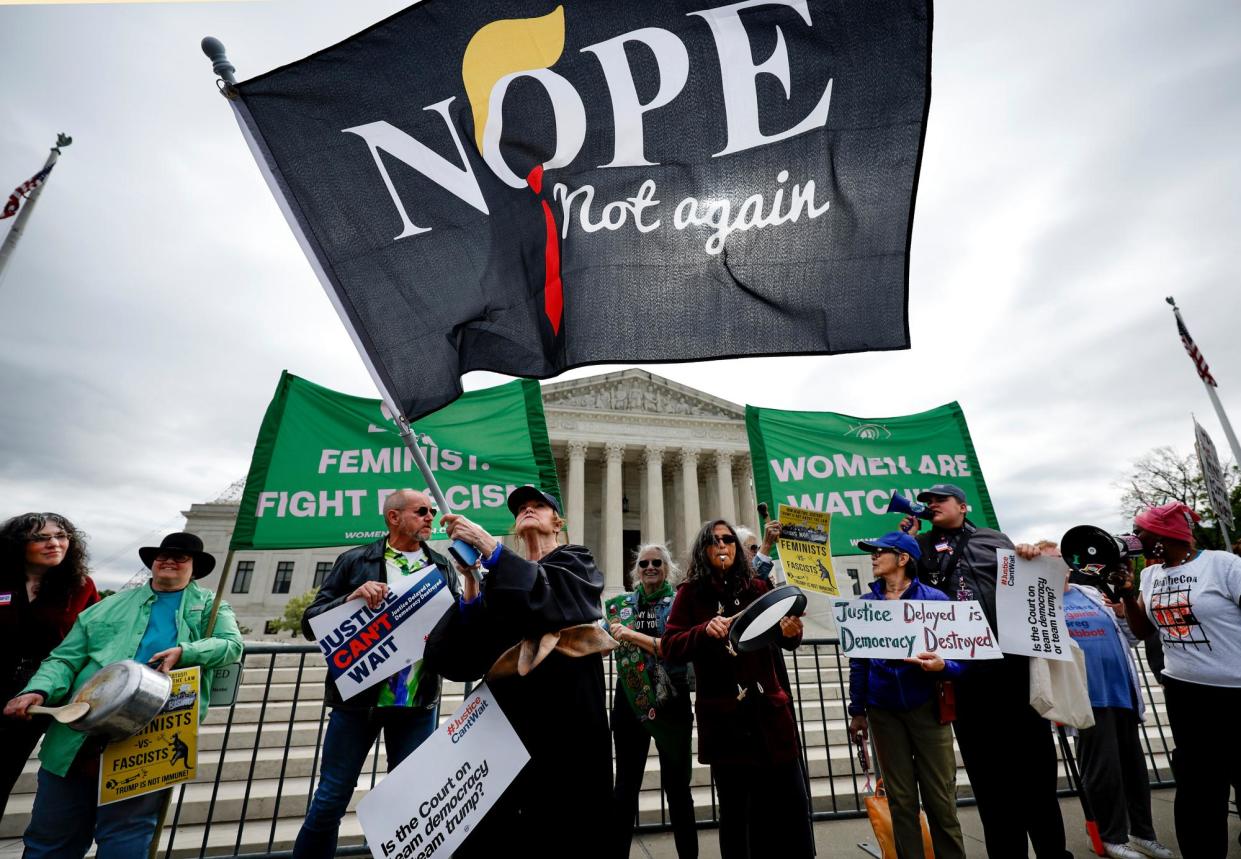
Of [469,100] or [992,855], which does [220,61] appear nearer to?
[469,100]

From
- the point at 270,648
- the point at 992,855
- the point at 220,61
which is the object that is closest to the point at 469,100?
the point at 220,61

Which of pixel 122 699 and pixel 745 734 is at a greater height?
pixel 122 699

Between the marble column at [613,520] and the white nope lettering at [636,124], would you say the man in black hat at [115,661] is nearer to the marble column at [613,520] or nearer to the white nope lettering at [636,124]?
the white nope lettering at [636,124]

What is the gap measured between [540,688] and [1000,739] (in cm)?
278

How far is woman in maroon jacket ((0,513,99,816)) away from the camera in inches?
125

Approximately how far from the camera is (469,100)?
9.16ft

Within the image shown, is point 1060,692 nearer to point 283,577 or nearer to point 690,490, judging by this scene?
point 690,490

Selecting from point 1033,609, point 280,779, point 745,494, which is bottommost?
point 280,779

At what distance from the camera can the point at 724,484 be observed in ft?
123

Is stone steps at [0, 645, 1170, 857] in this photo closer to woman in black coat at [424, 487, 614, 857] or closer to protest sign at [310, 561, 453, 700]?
protest sign at [310, 561, 453, 700]

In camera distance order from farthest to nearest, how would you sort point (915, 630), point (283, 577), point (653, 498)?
point (283, 577) < point (653, 498) < point (915, 630)

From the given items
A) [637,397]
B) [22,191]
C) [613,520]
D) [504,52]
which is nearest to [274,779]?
[504,52]

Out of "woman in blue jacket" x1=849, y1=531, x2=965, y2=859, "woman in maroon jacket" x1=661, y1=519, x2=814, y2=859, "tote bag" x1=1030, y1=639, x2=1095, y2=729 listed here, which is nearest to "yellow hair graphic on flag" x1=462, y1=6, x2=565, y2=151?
"woman in maroon jacket" x1=661, y1=519, x2=814, y2=859

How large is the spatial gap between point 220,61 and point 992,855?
5.26 metres
